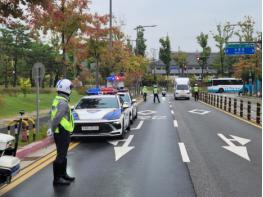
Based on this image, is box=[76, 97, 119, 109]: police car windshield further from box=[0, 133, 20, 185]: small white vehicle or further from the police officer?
box=[0, 133, 20, 185]: small white vehicle

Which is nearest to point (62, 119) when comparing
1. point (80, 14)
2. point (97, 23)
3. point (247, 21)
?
point (80, 14)

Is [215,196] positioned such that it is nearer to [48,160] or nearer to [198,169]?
[198,169]

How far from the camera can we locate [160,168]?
33.4 ft

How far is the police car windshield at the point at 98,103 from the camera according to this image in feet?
54.0

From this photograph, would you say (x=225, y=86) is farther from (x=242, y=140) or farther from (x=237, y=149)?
(x=237, y=149)

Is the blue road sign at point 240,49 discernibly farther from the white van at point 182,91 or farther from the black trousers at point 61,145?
the black trousers at point 61,145

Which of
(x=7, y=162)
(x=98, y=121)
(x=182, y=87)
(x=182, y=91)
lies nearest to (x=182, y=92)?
(x=182, y=91)

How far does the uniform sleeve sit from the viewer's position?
850 cm

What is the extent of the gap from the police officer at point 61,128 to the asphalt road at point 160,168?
22cm

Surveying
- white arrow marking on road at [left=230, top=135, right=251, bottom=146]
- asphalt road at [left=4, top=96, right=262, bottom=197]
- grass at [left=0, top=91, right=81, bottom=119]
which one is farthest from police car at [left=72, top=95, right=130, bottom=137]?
Answer: grass at [left=0, top=91, right=81, bottom=119]

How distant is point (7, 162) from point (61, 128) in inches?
58.8

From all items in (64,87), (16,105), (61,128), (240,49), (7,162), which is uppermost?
(240,49)

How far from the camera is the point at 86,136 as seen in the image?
1509 centimetres

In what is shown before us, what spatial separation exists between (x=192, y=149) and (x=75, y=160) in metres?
3.35
